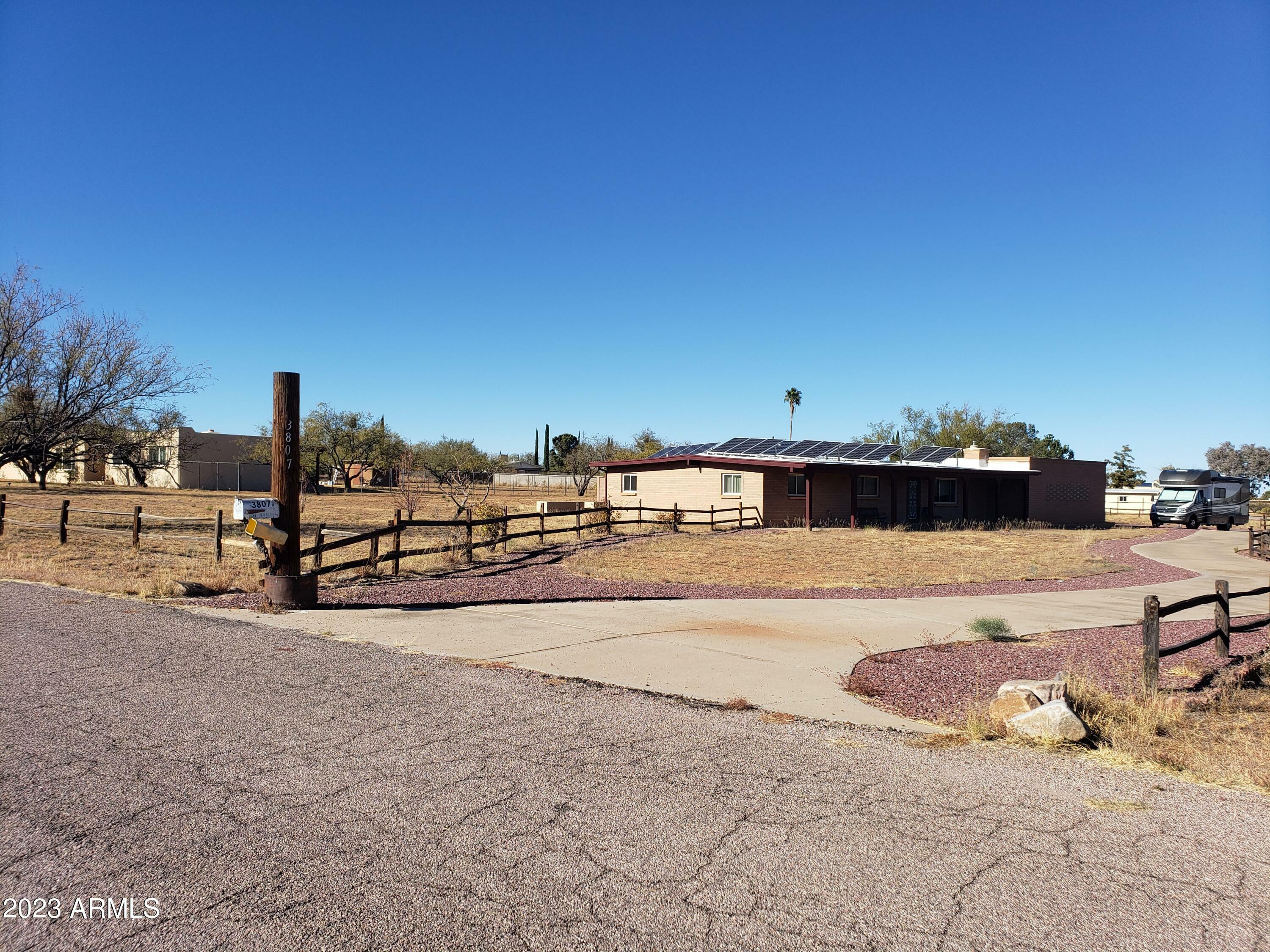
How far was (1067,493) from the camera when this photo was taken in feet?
141

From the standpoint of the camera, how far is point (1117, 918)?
3480 millimetres

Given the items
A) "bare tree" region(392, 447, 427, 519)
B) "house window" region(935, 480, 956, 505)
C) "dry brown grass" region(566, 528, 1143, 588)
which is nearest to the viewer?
"dry brown grass" region(566, 528, 1143, 588)

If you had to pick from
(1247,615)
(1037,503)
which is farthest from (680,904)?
(1037,503)

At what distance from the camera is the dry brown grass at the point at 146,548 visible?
540 inches

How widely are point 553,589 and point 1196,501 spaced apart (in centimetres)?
4130

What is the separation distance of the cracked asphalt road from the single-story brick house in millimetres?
26694

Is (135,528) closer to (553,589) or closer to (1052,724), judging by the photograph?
(553,589)

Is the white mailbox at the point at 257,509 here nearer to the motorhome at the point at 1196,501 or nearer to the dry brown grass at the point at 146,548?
the dry brown grass at the point at 146,548

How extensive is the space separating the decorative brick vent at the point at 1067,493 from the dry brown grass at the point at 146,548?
85.2ft

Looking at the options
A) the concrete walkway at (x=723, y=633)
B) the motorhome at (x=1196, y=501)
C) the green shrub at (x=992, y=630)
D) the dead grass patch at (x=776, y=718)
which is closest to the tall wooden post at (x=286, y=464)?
the concrete walkway at (x=723, y=633)

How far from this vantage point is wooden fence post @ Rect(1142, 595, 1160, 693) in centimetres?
748

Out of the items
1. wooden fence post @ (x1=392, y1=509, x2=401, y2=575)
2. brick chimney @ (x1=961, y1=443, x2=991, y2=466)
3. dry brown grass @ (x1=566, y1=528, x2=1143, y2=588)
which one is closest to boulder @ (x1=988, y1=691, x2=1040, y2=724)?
dry brown grass @ (x1=566, y1=528, x2=1143, y2=588)

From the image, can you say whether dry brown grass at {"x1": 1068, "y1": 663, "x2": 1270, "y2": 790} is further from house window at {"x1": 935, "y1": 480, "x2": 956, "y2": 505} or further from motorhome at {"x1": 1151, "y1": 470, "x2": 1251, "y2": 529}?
motorhome at {"x1": 1151, "y1": 470, "x2": 1251, "y2": 529}

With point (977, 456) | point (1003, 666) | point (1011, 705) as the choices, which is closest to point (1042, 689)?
point (1011, 705)
